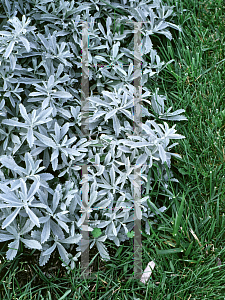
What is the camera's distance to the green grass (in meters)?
1.79

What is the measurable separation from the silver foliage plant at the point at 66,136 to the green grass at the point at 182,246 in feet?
0.37

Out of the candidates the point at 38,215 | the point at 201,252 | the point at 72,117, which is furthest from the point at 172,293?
the point at 72,117

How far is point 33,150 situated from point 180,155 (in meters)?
1.05

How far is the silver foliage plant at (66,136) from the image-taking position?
5.87 ft

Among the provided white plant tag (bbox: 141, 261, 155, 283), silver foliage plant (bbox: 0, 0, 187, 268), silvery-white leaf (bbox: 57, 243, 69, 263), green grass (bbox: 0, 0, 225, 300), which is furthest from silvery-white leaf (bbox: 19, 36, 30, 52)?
white plant tag (bbox: 141, 261, 155, 283)

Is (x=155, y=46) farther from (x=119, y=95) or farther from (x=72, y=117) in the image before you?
(x=72, y=117)

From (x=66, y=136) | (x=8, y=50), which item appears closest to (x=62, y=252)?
(x=66, y=136)

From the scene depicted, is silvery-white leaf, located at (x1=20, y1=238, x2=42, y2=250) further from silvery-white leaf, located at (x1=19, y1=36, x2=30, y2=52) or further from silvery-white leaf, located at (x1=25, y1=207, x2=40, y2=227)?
silvery-white leaf, located at (x1=19, y1=36, x2=30, y2=52)

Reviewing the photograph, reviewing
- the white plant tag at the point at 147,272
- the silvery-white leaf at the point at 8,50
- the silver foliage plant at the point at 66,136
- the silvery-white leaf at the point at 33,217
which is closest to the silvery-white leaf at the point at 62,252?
the silver foliage plant at the point at 66,136

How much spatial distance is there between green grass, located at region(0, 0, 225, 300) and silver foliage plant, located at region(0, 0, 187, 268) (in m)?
0.11

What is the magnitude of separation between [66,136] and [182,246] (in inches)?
38.3

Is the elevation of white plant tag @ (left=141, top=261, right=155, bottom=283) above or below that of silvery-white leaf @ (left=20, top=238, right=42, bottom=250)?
below

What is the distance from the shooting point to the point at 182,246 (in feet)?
6.09

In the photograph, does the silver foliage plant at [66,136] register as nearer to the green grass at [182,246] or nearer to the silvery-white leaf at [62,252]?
the silvery-white leaf at [62,252]
